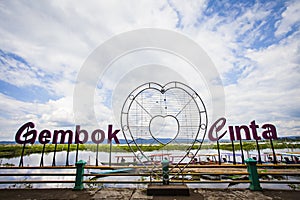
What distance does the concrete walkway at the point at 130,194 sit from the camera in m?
3.90

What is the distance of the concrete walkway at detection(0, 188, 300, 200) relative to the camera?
390 centimetres

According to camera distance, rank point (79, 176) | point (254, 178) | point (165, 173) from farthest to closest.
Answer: point (79, 176) → point (254, 178) → point (165, 173)

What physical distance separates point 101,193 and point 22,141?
23.2ft

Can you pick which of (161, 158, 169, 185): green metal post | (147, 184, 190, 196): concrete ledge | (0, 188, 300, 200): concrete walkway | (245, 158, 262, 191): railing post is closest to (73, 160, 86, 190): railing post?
(0, 188, 300, 200): concrete walkway

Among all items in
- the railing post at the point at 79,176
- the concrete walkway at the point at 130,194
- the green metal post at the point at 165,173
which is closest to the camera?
the concrete walkway at the point at 130,194

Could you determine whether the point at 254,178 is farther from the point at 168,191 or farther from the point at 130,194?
the point at 130,194

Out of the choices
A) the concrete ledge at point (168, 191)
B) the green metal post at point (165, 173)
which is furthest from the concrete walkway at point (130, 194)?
the green metal post at point (165, 173)

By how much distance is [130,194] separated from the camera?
167 inches

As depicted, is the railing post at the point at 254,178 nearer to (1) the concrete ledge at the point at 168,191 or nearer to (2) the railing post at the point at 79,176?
(1) the concrete ledge at the point at 168,191

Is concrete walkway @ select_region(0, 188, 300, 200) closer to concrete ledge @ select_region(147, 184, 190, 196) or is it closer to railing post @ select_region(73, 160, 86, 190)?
concrete ledge @ select_region(147, 184, 190, 196)

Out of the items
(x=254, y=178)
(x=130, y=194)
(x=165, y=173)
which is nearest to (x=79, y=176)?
(x=130, y=194)

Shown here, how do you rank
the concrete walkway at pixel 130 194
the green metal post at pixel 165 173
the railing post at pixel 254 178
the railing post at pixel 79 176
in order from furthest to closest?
the railing post at pixel 79 176 < the railing post at pixel 254 178 < the green metal post at pixel 165 173 < the concrete walkway at pixel 130 194

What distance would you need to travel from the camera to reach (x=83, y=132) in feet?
30.6

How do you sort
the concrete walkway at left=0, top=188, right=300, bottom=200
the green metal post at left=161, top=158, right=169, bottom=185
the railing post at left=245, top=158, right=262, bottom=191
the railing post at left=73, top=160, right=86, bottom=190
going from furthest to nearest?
the railing post at left=73, top=160, right=86, bottom=190 < the railing post at left=245, top=158, right=262, bottom=191 < the green metal post at left=161, top=158, right=169, bottom=185 < the concrete walkway at left=0, top=188, right=300, bottom=200
